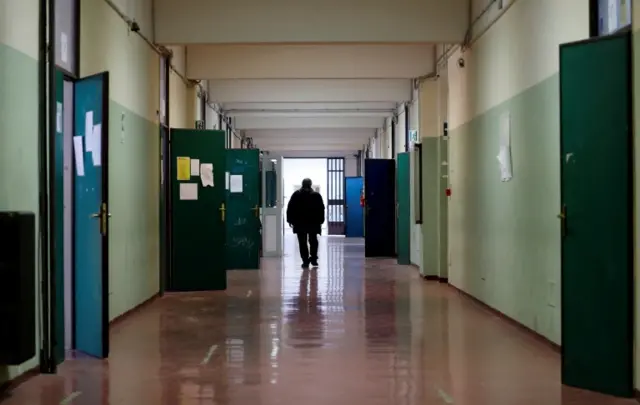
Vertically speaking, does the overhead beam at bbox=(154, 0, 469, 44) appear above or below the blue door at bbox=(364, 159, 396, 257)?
above

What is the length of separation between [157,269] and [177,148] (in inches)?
55.6

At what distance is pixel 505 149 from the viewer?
7055 millimetres

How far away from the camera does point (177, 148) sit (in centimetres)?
949

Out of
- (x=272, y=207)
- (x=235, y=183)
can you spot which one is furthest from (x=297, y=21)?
(x=272, y=207)

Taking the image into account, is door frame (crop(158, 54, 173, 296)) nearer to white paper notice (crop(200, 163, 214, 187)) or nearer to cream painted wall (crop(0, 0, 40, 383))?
white paper notice (crop(200, 163, 214, 187))

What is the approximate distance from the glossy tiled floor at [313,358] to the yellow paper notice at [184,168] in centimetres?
139

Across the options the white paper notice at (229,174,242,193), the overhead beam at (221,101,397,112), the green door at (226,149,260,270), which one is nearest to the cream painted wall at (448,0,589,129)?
the green door at (226,149,260,270)

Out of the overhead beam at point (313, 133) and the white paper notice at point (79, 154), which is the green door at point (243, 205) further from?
the overhead beam at point (313, 133)

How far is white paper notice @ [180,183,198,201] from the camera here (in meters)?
9.50

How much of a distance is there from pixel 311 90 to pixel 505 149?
7693 mm

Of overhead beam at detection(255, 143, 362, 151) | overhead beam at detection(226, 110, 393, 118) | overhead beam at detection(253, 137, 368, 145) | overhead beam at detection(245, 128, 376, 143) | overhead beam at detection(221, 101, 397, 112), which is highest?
overhead beam at detection(221, 101, 397, 112)

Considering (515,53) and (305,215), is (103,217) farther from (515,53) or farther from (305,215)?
(305,215)

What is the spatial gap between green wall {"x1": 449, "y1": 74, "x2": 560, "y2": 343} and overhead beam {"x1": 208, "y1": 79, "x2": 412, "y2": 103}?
185 inches

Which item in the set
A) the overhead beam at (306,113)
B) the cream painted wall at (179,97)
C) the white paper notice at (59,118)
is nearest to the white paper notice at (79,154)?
the white paper notice at (59,118)
